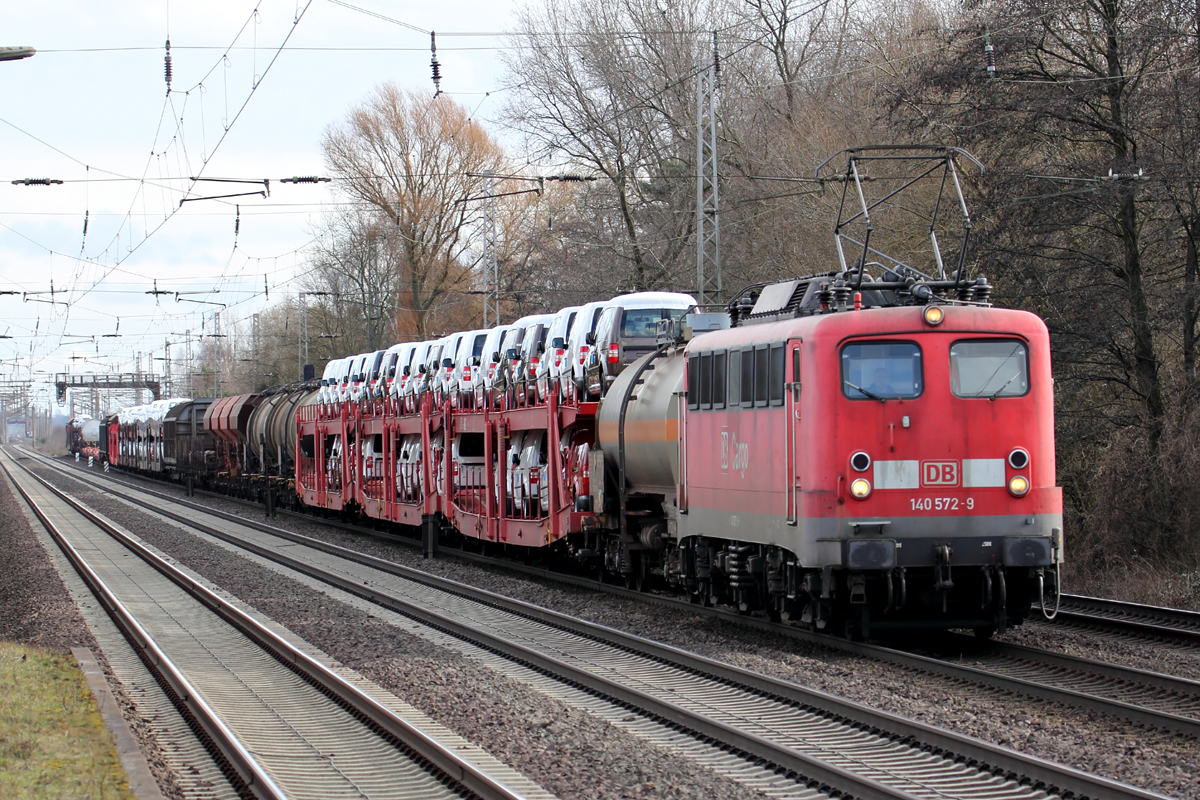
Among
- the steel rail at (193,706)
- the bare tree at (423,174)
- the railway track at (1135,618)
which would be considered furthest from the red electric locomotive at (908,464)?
the bare tree at (423,174)

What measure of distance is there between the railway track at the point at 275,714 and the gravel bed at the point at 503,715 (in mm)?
360

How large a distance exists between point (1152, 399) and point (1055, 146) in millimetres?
4072

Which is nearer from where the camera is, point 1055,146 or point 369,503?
point 1055,146

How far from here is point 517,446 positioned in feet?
64.8

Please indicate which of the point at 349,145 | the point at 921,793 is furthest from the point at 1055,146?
the point at 349,145

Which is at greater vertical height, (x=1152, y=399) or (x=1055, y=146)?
(x=1055, y=146)

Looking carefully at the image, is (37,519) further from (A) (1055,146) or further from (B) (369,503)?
(A) (1055,146)

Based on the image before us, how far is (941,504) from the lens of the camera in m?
10.7

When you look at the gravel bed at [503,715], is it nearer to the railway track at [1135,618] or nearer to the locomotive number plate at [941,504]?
the locomotive number plate at [941,504]

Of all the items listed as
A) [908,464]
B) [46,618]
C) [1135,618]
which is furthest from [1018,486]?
[46,618]

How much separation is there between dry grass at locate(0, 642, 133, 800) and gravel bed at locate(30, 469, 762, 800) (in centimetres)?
230

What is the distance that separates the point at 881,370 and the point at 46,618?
10.9 meters

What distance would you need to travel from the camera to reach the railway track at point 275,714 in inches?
296

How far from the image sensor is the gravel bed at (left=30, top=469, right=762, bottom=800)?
7.18 metres
